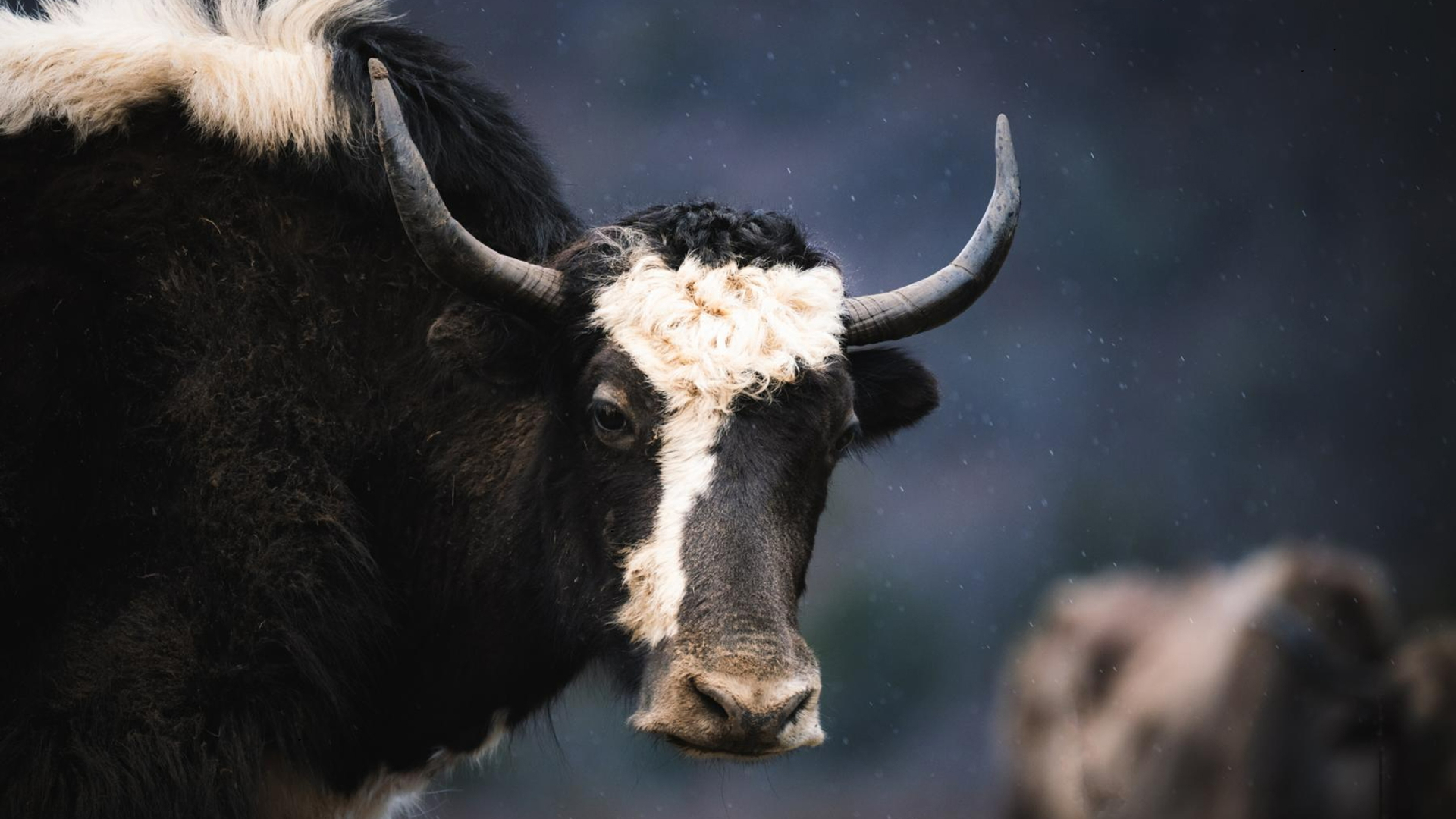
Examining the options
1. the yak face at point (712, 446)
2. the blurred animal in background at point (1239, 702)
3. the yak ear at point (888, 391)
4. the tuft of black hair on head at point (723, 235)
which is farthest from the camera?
the blurred animal in background at point (1239, 702)

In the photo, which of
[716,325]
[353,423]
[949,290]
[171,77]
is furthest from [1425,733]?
[171,77]

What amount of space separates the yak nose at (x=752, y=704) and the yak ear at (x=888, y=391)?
4.08 feet

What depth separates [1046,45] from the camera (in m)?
10.6

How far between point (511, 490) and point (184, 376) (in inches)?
34.6

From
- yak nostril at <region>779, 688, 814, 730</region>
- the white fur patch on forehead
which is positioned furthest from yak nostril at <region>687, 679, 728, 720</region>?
the white fur patch on forehead

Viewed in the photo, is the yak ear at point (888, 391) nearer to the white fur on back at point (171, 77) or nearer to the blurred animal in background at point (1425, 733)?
the white fur on back at point (171, 77)

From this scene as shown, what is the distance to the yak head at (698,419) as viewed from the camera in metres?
2.93

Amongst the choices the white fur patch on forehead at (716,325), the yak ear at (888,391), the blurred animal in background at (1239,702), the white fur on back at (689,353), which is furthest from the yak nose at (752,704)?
the blurred animal in background at (1239,702)

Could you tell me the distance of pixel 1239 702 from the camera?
7.66m

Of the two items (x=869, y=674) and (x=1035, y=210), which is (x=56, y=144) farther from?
(x=1035, y=210)

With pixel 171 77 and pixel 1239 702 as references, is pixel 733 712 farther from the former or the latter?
pixel 1239 702

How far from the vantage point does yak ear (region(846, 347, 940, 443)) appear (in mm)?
3941

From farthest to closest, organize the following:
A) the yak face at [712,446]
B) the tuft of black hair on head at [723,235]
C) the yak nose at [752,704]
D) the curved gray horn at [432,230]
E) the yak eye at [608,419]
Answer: the tuft of black hair on head at [723,235]
the yak eye at [608,419]
the curved gray horn at [432,230]
the yak face at [712,446]
the yak nose at [752,704]

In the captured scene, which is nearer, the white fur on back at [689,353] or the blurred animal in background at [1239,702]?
the white fur on back at [689,353]
